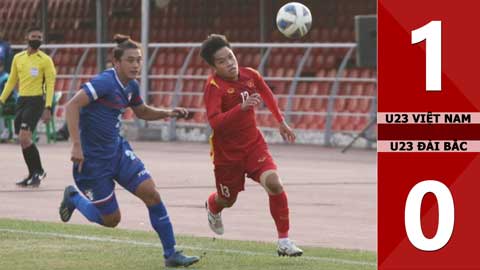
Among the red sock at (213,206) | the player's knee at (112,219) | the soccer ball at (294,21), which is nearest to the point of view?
the player's knee at (112,219)

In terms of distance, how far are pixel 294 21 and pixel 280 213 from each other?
28.0ft

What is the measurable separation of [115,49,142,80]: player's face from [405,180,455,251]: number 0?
6.02 metres

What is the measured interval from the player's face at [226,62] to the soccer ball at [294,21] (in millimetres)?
7877

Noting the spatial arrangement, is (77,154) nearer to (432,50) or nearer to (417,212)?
(417,212)

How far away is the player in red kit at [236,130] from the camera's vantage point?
410 inches

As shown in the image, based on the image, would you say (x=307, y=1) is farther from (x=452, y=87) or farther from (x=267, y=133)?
(x=452, y=87)

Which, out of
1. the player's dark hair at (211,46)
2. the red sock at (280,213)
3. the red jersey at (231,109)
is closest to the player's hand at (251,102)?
the red jersey at (231,109)

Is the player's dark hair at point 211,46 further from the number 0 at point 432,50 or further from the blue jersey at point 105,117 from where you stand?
the number 0 at point 432,50

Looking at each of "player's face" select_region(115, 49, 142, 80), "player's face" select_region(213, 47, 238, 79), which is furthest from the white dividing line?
"player's face" select_region(115, 49, 142, 80)

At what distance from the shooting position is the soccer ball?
60.7 ft

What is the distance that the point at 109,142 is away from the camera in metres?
10.0

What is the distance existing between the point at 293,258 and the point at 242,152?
3.37 feet

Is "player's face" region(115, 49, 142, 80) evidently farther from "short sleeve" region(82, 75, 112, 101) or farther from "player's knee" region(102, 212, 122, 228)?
"player's knee" region(102, 212, 122, 228)

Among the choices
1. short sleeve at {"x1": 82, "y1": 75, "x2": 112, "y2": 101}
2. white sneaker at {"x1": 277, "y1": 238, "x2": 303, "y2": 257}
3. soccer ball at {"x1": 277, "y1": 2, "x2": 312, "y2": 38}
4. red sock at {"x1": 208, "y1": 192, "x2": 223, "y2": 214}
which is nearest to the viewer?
short sleeve at {"x1": 82, "y1": 75, "x2": 112, "y2": 101}
